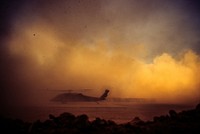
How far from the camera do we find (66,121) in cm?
2831

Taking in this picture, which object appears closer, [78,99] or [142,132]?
[142,132]

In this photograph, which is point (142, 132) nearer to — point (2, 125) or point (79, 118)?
point (79, 118)

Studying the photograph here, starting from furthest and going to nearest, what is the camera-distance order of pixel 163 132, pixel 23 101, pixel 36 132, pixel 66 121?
pixel 23 101
pixel 66 121
pixel 36 132
pixel 163 132

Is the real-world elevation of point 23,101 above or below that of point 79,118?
above

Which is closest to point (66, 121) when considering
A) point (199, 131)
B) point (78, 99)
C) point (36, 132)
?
point (36, 132)

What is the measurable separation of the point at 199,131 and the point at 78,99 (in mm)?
81919

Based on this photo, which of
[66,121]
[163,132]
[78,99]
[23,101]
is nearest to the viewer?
[163,132]

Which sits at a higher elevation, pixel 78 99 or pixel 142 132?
pixel 78 99

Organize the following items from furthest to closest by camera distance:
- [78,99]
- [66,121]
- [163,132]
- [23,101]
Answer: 1. [78,99]
2. [23,101]
3. [66,121]
4. [163,132]

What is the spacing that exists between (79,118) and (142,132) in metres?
6.09

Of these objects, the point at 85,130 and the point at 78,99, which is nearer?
the point at 85,130

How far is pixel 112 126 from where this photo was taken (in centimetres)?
2853

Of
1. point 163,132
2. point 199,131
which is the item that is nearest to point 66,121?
point 163,132

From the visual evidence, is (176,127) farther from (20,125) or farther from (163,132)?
(20,125)
